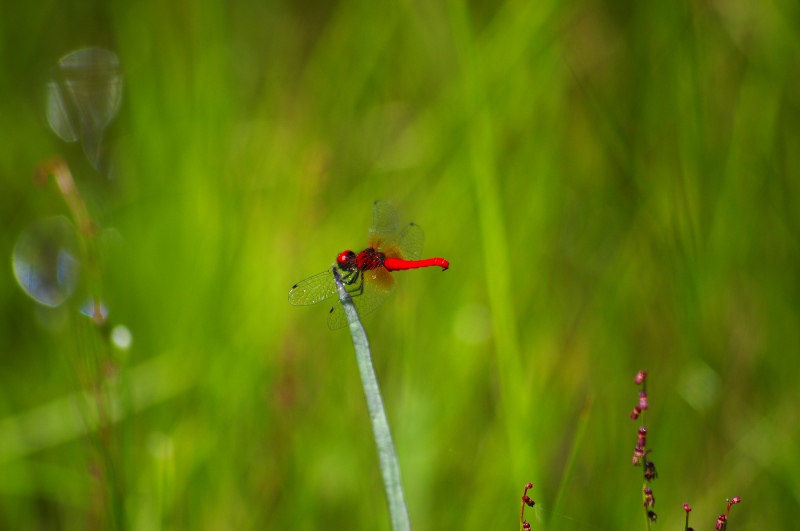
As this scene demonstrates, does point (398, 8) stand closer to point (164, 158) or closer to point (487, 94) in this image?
point (164, 158)

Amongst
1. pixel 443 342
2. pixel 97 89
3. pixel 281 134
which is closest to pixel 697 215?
pixel 443 342

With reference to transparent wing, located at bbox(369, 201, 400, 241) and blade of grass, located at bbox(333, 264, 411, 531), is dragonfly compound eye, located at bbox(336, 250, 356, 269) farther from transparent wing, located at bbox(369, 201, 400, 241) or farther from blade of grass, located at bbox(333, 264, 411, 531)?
blade of grass, located at bbox(333, 264, 411, 531)

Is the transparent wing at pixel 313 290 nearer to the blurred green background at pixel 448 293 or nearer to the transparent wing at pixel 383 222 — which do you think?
the transparent wing at pixel 383 222

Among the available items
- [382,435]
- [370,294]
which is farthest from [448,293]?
[382,435]

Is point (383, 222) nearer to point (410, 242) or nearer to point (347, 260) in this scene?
point (410, 242)

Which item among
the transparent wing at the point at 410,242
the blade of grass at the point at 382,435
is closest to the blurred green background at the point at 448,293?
the transparent wing at the point at 410,242

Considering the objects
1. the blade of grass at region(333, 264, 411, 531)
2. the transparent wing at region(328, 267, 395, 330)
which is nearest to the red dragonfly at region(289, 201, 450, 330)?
the transparent wing at region(328, 267, 395, 330)
